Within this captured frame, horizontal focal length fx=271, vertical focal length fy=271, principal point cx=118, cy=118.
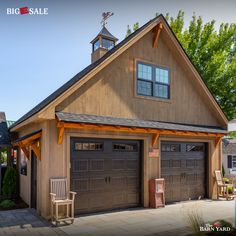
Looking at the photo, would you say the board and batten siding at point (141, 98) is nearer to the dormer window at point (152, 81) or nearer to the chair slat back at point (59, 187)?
the dormer window at point (152, 81)

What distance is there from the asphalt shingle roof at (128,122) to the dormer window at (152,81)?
1.34m

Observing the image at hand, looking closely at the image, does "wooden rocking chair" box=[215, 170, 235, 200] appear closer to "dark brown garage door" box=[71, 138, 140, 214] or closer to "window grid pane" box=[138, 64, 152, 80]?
"dark brown garage door" box=[71, 138, 140, 214]

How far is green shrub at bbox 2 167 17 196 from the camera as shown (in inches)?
497

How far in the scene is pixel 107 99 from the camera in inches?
412

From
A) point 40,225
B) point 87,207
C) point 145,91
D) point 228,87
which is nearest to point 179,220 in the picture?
point 87,207

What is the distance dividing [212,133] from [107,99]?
561cm

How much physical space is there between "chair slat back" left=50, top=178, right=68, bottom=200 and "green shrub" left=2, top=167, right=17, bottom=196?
4.84 metres

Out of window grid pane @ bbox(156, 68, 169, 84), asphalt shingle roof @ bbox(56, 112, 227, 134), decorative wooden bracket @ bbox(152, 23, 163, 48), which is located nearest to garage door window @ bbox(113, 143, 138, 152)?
asphalt shingle roof @ bbox(56, 112, 227, 134)

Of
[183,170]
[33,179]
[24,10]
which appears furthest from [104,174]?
[24,10]

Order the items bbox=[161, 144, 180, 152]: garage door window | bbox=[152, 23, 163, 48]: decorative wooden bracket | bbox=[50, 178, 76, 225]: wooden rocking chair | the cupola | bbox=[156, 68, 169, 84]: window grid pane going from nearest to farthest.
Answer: bbox=[50, 178, 76, 225]: wooden rocking chair
bbox=[152, 23, 163, 48]: decorative wooden bracket
bbox=[161, 144, 180, 152]: garage door window
bbox=[156, 68, 169, 84]: window grid pane
the cupola

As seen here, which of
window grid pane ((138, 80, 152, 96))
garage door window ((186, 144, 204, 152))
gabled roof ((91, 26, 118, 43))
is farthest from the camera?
gabled roof ((91, 26, 118, 43))

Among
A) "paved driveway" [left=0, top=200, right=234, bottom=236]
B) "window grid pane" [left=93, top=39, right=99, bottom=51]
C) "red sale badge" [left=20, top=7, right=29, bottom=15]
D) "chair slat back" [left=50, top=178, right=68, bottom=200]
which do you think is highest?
"window grid pane" [left=93, top=39, right=99, bottom=51]

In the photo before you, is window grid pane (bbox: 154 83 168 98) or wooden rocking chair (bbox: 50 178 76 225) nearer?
wooden rocking chair (bbox: 50 178 76 225)

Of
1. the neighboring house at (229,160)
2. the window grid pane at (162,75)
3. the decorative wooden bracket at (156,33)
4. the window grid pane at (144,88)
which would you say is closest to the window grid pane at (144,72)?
the window grid pane at (144,88)
